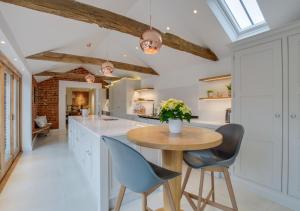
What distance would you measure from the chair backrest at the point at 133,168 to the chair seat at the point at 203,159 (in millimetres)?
615

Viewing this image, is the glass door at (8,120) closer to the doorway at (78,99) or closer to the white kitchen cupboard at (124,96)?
the white kitchen cupboard at (124,96)

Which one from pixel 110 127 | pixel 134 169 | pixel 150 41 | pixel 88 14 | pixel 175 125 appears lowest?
pixel 134 169

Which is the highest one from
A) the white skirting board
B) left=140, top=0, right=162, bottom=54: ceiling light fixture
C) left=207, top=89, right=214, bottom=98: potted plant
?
left=140, top=0, right=162, bottom=54: ceiling light fixture

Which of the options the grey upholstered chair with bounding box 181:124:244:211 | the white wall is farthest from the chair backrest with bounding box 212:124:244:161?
the white wall

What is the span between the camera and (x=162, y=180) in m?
1.18

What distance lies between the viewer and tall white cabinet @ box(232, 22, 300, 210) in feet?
6.69

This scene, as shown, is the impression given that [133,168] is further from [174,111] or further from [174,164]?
[174,111]

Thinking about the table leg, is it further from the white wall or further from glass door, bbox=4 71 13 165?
glass door, bbox=4 71 13 165

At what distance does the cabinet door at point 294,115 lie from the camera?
2.00m

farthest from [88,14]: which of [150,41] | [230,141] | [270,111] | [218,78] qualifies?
[218,78]

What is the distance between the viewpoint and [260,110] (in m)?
2.36

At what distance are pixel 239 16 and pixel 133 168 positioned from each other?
3.27 meters

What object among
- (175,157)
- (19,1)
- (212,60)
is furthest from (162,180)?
(212,60)

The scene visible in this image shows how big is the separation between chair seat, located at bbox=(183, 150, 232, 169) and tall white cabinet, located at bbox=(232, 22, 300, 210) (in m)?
0.90
